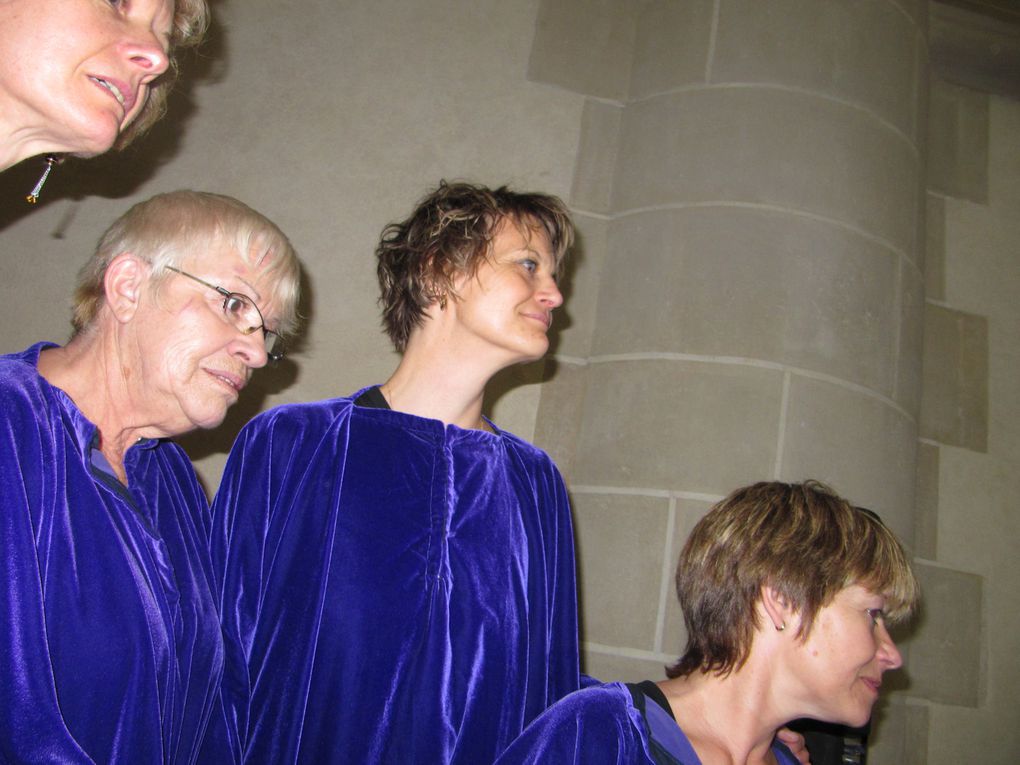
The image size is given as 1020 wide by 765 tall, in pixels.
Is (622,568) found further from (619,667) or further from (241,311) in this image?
(241,311)

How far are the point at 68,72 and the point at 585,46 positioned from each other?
9.00ft

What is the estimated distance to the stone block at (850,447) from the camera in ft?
8.93

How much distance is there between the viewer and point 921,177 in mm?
3324

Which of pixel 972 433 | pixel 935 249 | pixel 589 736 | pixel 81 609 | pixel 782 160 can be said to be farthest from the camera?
pixel 935 249

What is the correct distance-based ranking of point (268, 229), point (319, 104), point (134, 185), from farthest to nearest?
point (319, 104)
point (134, 185)
point (268, 229)

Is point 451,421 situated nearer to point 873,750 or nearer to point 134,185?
point 134,185

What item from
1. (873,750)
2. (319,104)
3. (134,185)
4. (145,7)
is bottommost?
(873,750)

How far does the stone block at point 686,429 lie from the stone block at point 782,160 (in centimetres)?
68

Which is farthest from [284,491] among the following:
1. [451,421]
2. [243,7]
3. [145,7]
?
[243,7]

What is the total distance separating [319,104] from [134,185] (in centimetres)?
74

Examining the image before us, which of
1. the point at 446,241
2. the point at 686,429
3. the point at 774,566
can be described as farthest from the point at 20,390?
the point at 686,429

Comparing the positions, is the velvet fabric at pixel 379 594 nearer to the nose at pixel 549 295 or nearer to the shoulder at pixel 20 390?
the nose at pixel 549 295

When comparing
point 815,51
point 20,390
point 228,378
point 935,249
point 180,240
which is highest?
point 815,51

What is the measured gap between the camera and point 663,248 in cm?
302
